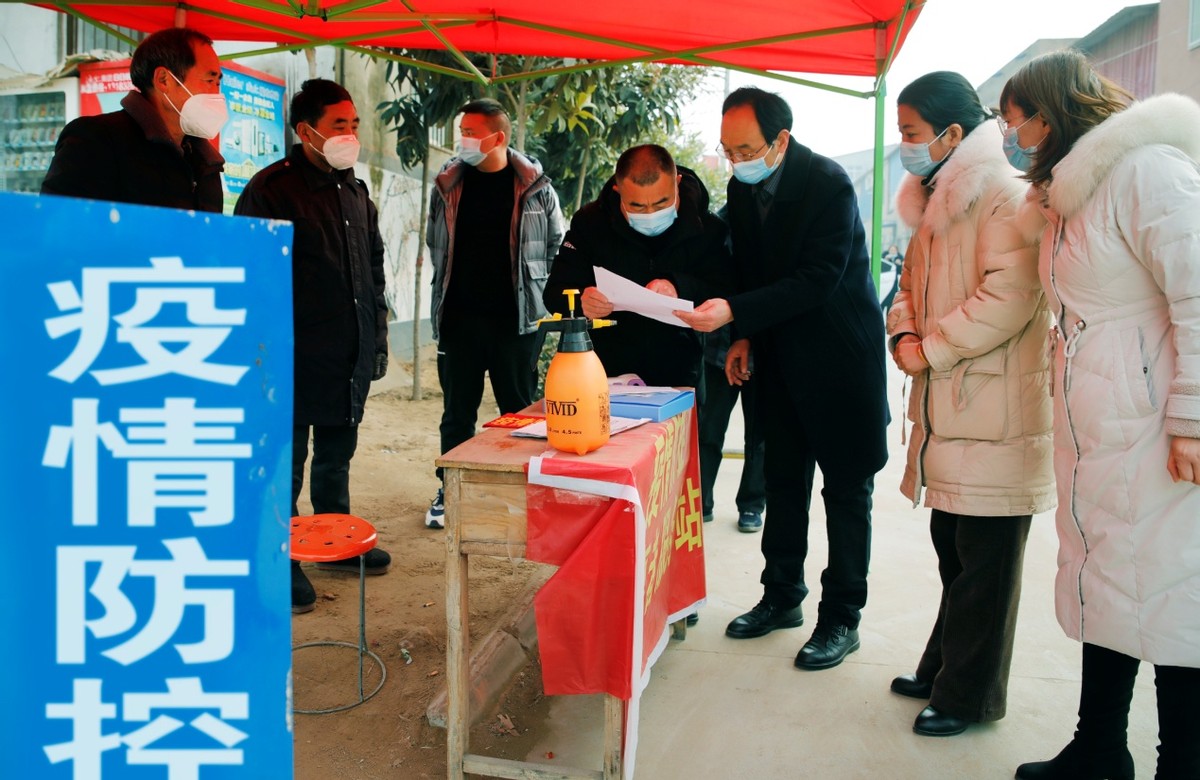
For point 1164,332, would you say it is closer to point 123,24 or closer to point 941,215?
point 941,215

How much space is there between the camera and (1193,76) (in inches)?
425

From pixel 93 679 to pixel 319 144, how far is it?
2725mm

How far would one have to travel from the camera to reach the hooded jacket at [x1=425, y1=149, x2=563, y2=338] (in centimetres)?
402

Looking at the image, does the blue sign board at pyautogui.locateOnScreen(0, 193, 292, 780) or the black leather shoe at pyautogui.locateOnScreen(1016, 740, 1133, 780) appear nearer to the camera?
the blue sign board at pyautogui.locateOnScreen(0, 193, 292, 780)

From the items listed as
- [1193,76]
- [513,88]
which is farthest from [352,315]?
[1193,76]

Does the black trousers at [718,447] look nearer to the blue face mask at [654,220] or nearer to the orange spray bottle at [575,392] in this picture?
the blue face mask at [654,220]

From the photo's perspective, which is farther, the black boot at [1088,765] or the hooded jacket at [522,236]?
the hooded jacket at [522,236]

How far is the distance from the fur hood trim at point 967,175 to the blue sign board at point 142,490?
6.50 ft

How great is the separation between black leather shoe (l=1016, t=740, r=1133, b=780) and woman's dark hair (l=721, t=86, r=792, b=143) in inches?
75.8

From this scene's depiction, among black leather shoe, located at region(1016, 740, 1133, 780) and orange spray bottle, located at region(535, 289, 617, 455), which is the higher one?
orange spray bottle, located at region(535, 289, 617, 455)

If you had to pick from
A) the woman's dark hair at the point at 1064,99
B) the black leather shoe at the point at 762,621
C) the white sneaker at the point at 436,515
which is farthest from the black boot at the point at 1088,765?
the white sneaker at the point at 436,515

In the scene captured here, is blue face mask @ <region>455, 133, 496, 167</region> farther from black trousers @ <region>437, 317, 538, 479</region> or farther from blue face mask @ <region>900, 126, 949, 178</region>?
blue face mask @ <region>900, 126, 949, 178</region>

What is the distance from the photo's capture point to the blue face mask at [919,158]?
265 centimetres

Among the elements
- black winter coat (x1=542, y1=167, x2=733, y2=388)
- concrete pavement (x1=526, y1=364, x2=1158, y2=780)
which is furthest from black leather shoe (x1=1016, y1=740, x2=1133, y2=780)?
black winter coat (x1=542, y1=167, x2=733, y2=388)
